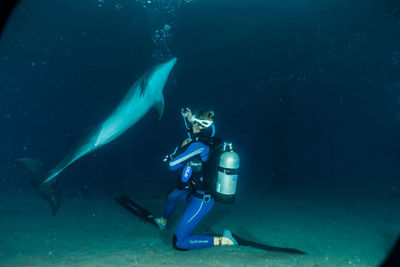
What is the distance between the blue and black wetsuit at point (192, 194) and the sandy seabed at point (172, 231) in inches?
8.6

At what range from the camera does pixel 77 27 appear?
79.8 feet

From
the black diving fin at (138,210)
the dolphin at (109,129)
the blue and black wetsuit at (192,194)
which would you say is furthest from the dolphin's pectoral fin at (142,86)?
the black diving fin at (138,210)

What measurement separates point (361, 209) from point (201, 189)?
24.5 ft

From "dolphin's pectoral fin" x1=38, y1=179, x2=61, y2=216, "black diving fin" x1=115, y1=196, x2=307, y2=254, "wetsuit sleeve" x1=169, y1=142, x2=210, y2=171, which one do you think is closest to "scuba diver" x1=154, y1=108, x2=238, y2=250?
"wetsuit sleeve" x1=169, y1=142, x2=210, y2=171

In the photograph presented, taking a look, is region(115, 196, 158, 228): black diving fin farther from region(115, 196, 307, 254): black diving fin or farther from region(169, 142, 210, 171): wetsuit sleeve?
region(169, 142, 210, 171): wetsuit sleeve

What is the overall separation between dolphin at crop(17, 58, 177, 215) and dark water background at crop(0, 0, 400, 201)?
0.42m

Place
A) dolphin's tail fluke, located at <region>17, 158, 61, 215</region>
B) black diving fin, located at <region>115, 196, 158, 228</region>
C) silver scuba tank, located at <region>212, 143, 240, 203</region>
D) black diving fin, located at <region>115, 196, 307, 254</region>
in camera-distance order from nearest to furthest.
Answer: silver scuba tank, located at <region>212, 143, 240, 203</region>, black diving fin, located at <region>115, 196, 307, 254</region>, dolphin's tail fluke, located at <region>17, 158, 61, 215</region>, black diving fin, located at <region>115, 196, 158, 228</region>

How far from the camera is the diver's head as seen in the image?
4.33m

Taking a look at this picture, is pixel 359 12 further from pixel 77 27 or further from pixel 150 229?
pixel 77 27

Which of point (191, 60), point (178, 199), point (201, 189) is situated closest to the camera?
point (201, 189)

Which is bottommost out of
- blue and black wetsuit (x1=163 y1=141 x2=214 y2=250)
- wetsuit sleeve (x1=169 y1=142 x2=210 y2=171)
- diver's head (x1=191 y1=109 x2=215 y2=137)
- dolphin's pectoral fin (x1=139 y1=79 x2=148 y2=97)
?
blue and black wetsuit (x1=163 y1=141 x2=214 y2=250)

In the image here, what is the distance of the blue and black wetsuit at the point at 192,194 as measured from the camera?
4109 millimetres

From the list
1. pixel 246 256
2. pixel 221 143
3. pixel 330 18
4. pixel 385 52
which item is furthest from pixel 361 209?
pixel 385 52

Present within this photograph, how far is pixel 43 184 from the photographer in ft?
18.0
